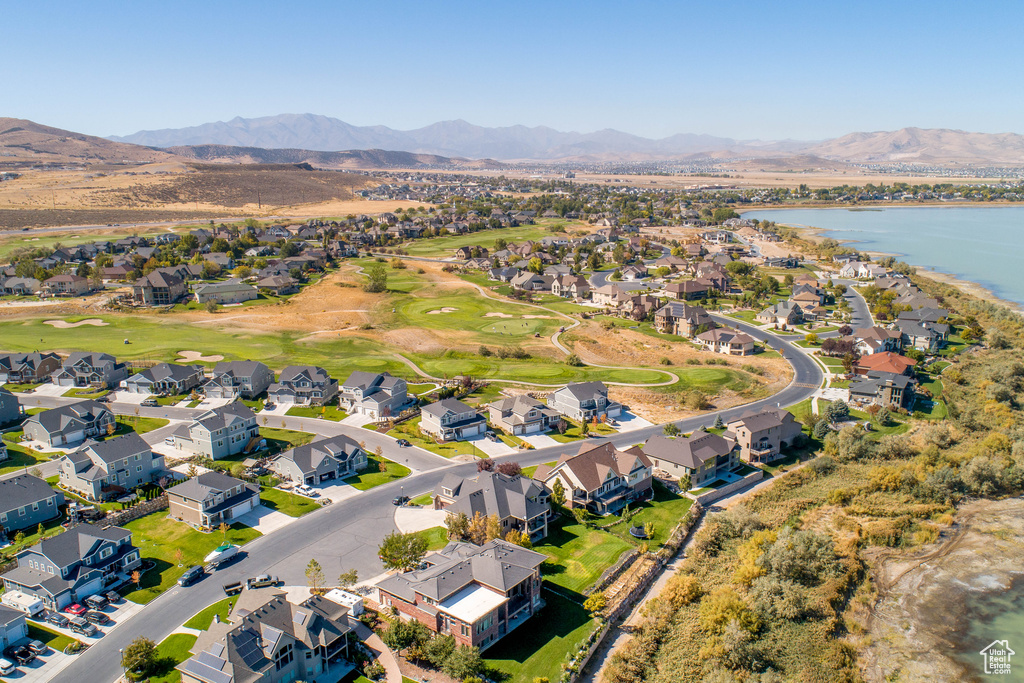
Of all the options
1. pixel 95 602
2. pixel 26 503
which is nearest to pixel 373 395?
pixel 26 503

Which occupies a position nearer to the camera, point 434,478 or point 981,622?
point 981,622

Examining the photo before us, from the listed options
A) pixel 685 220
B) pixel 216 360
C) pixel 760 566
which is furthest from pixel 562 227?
pixel 760 566

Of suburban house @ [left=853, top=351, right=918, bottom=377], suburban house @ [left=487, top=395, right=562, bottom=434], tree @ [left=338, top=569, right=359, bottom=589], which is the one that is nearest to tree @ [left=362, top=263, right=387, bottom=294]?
suburban house @ [left=487, top=395, right=562, bottom=434]

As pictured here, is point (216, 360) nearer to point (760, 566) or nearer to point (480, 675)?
point (480, 675)

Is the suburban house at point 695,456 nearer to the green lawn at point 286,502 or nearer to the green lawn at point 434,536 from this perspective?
the green lawn at point 434,536

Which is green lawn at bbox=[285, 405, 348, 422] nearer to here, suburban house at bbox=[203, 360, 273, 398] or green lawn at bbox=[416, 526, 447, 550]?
suburban house at bbox=[203, 360, 273, 398]

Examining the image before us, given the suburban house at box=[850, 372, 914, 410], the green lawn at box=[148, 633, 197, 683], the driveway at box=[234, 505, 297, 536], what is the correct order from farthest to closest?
the suburban house at box=[850, 372, 914, 410], the driveway at box=[234, 505, 297, 536], the green lawn at box=[148, 633, 197, 683]
